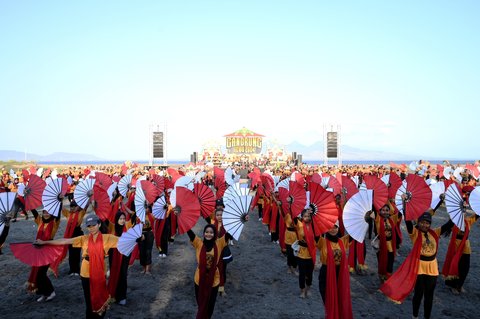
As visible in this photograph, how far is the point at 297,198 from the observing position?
681 centimetres

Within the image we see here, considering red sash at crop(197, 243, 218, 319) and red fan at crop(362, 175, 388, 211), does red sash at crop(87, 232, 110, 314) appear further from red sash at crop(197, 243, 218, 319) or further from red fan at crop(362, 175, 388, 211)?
red fan at crop(362, 175, 388, 211)

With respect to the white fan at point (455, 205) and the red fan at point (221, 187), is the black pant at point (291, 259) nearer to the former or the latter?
the white fan at point (455, 205)

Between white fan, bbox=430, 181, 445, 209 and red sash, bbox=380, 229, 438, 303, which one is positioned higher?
white fan, bbox=430, 181, 445, 209

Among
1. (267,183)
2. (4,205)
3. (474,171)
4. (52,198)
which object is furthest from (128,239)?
(474,171)

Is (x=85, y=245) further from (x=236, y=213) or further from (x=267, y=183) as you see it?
(x=267, y=183)

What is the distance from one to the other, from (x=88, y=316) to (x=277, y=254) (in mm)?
5910

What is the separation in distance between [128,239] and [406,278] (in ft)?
15.0

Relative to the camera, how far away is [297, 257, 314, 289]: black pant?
6.26 m

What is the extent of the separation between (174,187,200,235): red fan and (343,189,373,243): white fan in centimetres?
214

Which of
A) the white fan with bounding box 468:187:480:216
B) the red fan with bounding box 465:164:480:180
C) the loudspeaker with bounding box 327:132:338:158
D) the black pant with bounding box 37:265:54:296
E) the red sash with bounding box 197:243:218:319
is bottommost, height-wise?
the black pant with bounding box 37:265:54:296

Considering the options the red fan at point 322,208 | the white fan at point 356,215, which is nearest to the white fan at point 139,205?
the red fan at point 322,208

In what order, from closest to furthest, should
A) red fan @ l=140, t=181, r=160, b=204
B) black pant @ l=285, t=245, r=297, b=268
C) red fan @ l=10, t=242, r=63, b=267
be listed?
1. red fan @ l=10, t=242, r=63, b=267
2. red fan @ l=140, t=181, r=160, b=204
3. black pant @ l=285, t=245, r=297, b=268

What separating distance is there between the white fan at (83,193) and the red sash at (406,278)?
620 cm

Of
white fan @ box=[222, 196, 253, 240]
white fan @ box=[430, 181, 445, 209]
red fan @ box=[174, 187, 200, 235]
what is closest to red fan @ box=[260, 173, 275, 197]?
white fan @ box=[430, 181, 445, 209]
